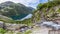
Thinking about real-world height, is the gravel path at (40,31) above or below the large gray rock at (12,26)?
below

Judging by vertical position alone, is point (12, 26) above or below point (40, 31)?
above

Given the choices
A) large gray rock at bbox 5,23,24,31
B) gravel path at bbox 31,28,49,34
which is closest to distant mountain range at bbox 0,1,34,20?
large gray rock at bbox 5,23,24,31

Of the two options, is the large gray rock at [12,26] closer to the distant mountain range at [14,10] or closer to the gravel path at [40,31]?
the distant mountain range at [14,10]

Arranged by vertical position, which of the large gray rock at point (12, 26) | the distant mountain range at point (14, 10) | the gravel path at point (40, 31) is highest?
the distant mountain range at point (14, 10)

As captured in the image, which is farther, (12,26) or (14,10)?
(14,10)

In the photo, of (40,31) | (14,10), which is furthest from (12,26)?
(40,31)

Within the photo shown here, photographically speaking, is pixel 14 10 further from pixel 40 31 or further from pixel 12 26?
pixel 40 31

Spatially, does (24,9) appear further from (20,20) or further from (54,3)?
(54,3)

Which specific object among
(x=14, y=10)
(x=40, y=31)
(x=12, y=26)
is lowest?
(x=40, y=31)

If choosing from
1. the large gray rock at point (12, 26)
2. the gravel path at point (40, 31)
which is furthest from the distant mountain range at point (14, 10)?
the gravel path at point (40, 31)
